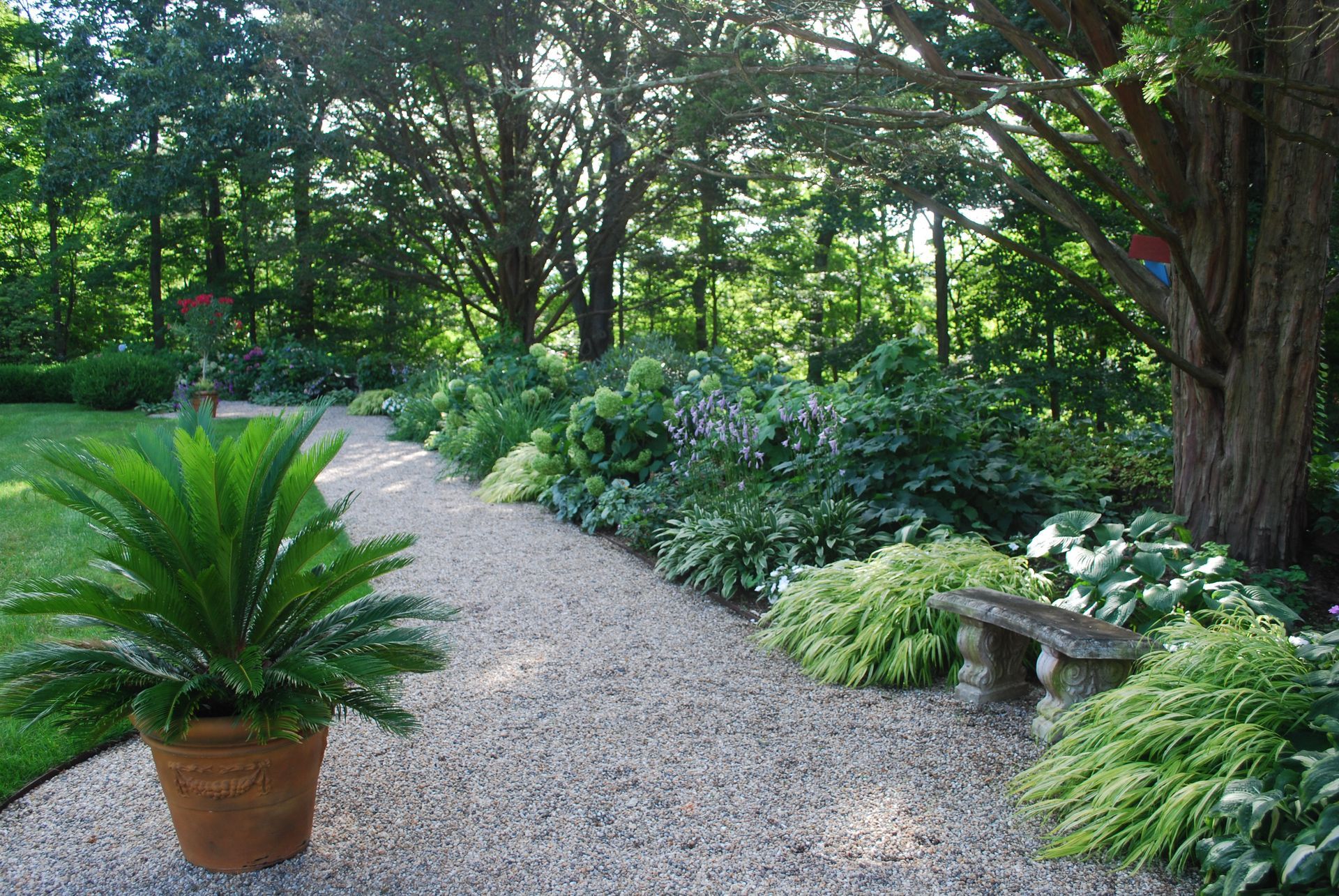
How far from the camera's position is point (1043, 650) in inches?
116

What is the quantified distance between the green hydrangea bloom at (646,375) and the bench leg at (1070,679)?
4288 mm

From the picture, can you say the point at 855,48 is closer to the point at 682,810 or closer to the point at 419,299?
the point at 682,810

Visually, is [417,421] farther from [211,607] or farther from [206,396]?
[211,607]

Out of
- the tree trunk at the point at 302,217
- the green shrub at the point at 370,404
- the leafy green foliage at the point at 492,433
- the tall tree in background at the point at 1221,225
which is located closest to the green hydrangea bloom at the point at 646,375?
Answer: the leafy green foliage at the point at 492,433

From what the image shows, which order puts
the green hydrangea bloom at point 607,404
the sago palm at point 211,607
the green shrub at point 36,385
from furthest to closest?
the green shrub at point 36,385 < the green hydrangea bloom at point 607,404 < the sago palm at point 211,607

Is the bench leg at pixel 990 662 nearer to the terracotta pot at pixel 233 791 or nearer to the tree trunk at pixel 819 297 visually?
the terracotta pot at pixel 233 791

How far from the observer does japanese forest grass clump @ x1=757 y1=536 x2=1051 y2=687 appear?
3477mm

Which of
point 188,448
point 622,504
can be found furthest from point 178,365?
point 188,448

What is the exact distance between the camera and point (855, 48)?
166 inches

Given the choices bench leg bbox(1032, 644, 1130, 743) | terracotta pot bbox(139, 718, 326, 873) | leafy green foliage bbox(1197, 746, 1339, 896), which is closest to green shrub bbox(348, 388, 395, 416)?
terracotta pot bbox(139, 718, 326, 873)

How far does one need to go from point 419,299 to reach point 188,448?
652 inches

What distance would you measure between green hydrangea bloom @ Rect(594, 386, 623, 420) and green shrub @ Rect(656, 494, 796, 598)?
1600 millimetres

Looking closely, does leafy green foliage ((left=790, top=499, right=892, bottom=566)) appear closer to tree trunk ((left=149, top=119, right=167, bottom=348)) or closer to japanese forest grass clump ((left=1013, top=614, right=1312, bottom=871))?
japanese forest grass clump ((left=1013, top=614, right=1312, bottom=871))

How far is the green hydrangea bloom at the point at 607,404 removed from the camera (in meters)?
6.46
